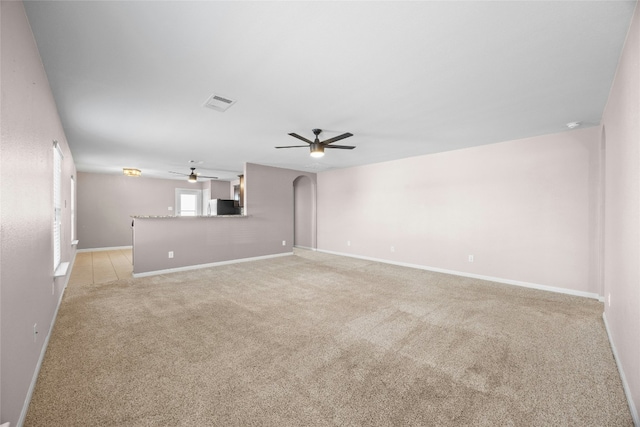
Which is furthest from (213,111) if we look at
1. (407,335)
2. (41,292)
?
(407,335)

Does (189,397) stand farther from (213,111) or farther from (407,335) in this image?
(213,111)

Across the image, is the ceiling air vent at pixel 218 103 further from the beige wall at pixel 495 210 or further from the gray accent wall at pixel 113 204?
the gray accent wall at pixel 113 204

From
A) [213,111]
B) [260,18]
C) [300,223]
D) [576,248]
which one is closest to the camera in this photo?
[260,18]

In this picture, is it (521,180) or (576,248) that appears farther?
(521,180)

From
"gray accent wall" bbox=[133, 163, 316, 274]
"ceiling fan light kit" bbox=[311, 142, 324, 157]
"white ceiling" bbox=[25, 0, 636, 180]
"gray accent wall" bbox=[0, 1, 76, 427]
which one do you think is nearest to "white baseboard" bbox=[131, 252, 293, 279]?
"gray accent wall" bbox=[133, 163, 316, 274]

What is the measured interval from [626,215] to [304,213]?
712 cm

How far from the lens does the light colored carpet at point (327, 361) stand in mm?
1550

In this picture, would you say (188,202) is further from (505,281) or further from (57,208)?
(505,281)

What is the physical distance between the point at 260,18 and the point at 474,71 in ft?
6.08

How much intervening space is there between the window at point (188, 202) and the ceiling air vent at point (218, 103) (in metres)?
7.80

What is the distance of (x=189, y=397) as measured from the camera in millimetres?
1667

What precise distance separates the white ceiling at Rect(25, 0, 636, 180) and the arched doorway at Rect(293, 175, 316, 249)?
4.21 meters

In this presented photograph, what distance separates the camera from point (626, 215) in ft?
6.05

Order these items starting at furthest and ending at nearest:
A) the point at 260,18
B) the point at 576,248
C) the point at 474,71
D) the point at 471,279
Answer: the point at 471,279
the point at 576,248
the point at 474,71
the point at 260,18
